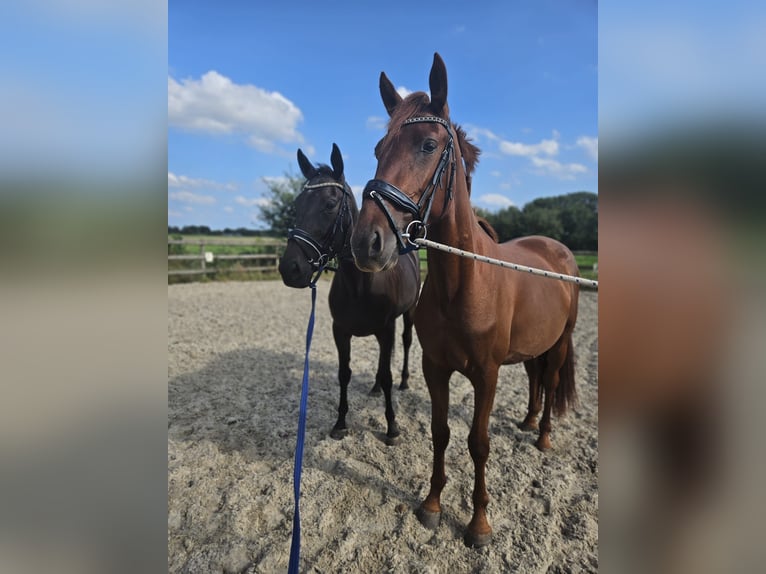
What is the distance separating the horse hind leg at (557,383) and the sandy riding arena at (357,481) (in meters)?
0.19

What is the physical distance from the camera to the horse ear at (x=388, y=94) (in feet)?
6.82

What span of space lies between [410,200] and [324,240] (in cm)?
157

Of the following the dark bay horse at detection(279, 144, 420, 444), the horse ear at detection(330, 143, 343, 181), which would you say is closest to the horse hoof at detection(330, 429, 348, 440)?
the dark bay horse at detection(279, 144, 420, 444)

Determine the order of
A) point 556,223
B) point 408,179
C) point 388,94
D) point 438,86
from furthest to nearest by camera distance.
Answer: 1. point 556,223
2. point 388,94
3. point 438,86
4. point 408,179

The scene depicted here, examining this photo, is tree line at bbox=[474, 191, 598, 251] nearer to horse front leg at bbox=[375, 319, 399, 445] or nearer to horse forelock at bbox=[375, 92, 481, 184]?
horse front leg at bbox=[375, 319, 399, 445]

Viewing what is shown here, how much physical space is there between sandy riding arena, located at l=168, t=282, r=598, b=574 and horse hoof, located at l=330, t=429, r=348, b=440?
9 centimetres

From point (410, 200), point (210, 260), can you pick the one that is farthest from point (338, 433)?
point (210, 260)

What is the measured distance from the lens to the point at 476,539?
2.30 meters

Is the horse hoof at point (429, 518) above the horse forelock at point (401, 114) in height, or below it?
below

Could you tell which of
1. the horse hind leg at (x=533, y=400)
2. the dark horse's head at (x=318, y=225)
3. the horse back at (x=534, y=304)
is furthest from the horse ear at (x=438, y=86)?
the horse hind leg at (x=533, y=400)

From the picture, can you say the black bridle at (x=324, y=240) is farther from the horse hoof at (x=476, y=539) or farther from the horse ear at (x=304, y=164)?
the horse hoof at (x=476, y=539)

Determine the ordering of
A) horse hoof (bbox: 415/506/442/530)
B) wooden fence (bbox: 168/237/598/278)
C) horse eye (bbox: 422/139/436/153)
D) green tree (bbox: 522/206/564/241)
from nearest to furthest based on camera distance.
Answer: horse eye (bbox: 422/139/436/153) < horse hoof (bbox: 415/506/442/530) < wooden fence (bbox: 168/237/598/278) < green tree (bbox: 522/206/564/241)

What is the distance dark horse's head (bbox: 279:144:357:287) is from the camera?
9.75ft

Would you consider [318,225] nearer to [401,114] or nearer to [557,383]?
[401,114]
